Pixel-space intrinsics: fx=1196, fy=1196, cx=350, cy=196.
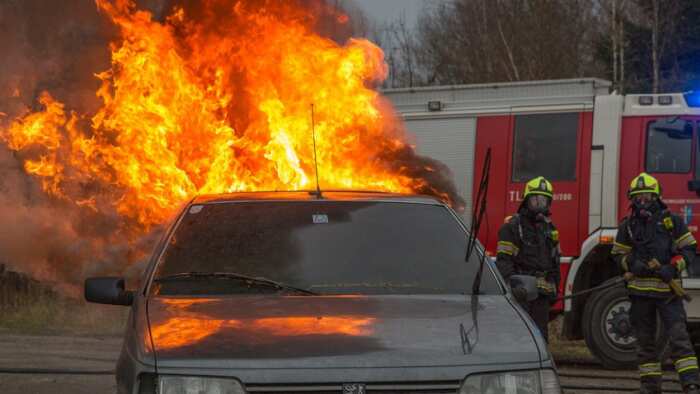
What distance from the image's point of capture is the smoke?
13.7m

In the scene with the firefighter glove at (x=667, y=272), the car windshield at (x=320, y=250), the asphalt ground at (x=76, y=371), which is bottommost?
the asphalt ground at (x=76, y=371)

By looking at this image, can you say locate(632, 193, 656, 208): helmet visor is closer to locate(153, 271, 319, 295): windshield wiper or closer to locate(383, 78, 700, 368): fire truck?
locate(383, 78, 700, 368): fire truck

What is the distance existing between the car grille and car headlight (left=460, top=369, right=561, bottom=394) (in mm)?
73

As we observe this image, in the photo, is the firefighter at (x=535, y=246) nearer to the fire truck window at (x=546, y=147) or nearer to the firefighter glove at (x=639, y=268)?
the firefighter glove at (x=639, y=268)

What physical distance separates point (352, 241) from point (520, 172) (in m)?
7.48

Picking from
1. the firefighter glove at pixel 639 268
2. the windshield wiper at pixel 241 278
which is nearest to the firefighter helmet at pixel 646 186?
the firefighter glove at pixel 639 268

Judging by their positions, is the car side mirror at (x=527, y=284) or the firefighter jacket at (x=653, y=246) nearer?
the car side mirror at (x=527, y=284)

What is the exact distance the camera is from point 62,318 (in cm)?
1599

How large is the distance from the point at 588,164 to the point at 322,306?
7973mm

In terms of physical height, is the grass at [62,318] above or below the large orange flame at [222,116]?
below

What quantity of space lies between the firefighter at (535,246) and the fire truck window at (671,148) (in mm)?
3135

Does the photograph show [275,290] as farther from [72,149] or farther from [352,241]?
[72,149]

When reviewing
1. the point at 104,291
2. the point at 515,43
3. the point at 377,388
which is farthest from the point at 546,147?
the point at 515,43

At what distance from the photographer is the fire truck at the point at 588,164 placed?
473 inches
